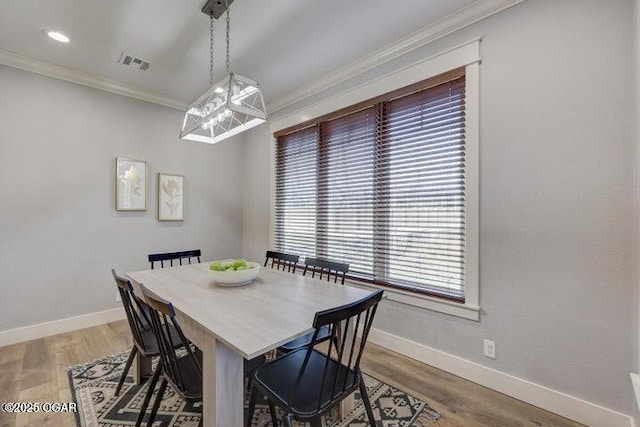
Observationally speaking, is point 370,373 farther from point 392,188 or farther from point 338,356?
point 392,188

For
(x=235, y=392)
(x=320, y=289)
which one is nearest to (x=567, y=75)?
(x=320, y=289)

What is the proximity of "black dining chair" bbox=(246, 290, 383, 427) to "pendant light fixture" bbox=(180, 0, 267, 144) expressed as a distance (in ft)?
4.59

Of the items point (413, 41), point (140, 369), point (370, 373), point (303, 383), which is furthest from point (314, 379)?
point (413, 41)

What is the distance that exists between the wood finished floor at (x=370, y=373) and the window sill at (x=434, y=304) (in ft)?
1.53

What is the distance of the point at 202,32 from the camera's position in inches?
91.1

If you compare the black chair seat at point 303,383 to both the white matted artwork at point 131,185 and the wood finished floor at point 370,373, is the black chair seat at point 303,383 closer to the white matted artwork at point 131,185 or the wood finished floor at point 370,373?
the wood finished floor at point 370,373

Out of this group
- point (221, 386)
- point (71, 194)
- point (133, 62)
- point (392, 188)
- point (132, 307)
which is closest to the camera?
point (221, 386)

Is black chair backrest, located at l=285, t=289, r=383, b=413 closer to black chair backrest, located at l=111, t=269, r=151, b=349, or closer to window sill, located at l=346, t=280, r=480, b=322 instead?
window sill, located at l=346, t=280, r=480, b=322

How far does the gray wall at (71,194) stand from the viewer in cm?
269

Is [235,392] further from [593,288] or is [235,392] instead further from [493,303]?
[593,288]

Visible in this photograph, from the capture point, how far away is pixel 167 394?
1.90 meters

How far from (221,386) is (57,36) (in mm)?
3055

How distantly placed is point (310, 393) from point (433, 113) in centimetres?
215

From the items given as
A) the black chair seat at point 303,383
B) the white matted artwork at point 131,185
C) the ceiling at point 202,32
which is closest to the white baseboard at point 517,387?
the black chair seat at point 303,383
